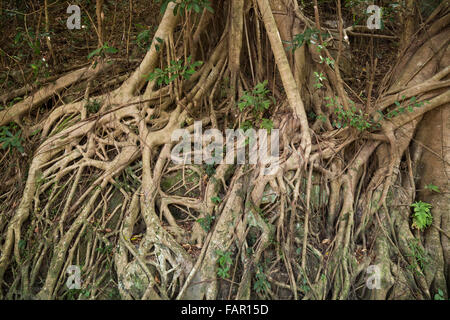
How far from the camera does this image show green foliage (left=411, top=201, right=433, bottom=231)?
10.00 ft

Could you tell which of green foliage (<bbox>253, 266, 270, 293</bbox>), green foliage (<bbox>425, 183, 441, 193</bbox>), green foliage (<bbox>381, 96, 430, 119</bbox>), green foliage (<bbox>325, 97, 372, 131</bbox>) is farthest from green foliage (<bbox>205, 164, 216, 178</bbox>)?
green foliage (<bbox>425, 183, 441, 193</bbox>)

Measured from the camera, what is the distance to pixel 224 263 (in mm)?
2744

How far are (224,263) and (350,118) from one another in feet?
5.93

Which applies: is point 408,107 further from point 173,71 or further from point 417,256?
point 173,71

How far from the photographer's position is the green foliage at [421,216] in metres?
3.05

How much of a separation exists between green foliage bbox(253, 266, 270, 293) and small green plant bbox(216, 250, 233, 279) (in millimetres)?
244

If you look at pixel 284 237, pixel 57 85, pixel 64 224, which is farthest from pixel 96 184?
pixel 284 237

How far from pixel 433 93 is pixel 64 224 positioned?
3859 mm

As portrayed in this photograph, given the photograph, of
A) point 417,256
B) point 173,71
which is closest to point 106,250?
point 173,71

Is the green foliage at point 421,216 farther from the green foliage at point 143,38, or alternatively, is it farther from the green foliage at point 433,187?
the green foliage at point 143,38

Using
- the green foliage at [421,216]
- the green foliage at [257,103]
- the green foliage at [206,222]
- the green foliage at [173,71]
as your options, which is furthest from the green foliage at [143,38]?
the green foliage at [421,216]

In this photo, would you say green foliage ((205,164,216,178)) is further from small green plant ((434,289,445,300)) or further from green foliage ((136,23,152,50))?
small green plant ((434,289,445,300))

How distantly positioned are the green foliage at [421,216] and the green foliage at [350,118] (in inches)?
34.9

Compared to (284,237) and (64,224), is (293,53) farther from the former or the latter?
(64,224)
